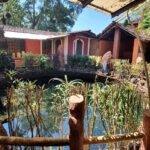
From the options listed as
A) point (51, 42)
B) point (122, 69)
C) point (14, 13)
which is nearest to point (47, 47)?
point (51, 42)

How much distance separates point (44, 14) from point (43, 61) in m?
13.4

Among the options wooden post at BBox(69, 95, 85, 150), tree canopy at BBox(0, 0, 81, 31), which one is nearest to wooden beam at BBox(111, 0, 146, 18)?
wooden post at BBox(69, 95, 85, 150)

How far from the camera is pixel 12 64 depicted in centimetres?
1393

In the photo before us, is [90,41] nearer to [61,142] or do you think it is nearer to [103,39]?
[103,39]

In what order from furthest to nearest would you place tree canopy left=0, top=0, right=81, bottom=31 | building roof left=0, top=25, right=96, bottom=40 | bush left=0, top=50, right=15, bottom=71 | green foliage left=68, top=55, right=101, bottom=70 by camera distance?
tree canopy left=0, top=0, right=81, bottom=31, building roof left=0, top=25, right=96, bottom=40, green foliage left=68, top=55, right=101, bottom=70, bush left=0, top=50, right=15, bottom=71

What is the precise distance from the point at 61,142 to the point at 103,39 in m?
18.6

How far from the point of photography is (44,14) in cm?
2753

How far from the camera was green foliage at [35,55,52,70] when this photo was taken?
15.4 metres

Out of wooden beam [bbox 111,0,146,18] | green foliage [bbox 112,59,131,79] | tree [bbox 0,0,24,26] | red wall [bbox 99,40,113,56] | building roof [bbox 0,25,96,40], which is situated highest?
tree [bbox 0,0,24,26]

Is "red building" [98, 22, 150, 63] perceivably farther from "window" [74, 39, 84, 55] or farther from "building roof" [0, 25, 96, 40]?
"window" [74, 39, 84, 55]

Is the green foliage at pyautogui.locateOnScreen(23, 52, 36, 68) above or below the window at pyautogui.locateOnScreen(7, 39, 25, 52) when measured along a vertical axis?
below

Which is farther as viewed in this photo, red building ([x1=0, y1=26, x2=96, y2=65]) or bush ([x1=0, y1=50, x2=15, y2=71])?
red building ([x1=0, y1=26, x2=96, y2=65])

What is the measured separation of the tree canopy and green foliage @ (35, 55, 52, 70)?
12240 millimetres

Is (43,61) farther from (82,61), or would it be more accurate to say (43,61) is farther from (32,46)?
(32,46)
